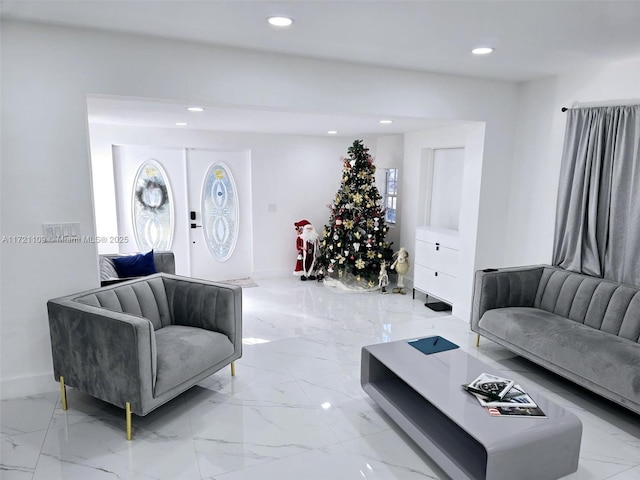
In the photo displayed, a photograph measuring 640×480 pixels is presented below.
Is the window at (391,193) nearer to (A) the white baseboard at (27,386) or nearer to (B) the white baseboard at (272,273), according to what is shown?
(B) the white baseboard at (272,273)

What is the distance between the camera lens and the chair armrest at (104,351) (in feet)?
7.58

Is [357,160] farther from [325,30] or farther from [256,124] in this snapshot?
[325,30]

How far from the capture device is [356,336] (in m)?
4.04

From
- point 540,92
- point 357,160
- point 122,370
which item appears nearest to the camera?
point 122,370

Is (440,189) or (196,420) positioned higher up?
(440,189)

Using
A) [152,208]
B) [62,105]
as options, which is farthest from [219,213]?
[62,105]

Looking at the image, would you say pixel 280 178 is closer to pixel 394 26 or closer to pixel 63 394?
pixel 394 26

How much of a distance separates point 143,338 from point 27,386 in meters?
1.26

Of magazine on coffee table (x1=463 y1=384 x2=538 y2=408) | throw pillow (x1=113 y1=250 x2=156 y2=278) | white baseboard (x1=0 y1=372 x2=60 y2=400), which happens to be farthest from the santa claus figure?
magazine on coffee table (x1=463 y1=384 x2=538 y2=408)

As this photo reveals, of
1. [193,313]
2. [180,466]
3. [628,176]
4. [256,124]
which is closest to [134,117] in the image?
[256,124]

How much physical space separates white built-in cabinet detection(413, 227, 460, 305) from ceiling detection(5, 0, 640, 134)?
6.60 feet

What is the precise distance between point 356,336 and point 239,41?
9.12 feet

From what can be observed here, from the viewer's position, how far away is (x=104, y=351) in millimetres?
2404

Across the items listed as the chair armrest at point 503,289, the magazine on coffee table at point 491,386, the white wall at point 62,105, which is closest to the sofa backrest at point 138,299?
the white wall at point 62,105
